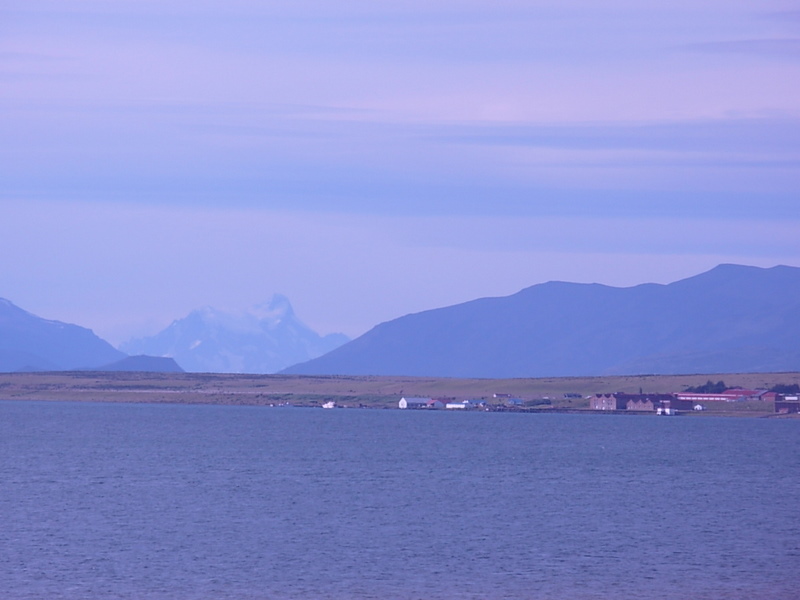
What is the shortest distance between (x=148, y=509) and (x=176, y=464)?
25.6 m

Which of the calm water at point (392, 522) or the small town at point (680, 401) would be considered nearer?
the calm water at point (392, 522)

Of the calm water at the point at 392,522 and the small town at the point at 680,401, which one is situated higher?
the small town at the point at 680,401

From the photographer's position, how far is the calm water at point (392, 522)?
38156mm

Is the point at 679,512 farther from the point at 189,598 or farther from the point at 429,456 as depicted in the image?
the point at 429,456

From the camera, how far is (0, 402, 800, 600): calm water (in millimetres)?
38156

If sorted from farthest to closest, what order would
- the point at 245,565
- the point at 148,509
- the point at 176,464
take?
the point at 176,464, the point at 148,509, the point at 245,565

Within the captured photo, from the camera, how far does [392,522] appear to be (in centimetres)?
5184

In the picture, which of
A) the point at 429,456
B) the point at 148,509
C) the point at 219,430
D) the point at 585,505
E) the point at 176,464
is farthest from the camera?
the point at 219,430

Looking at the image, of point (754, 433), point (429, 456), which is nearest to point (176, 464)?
point (429, 456)

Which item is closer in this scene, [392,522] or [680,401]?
[392,522]

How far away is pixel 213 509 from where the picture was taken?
5538cm

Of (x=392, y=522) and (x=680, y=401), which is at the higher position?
(x=680, y=401)

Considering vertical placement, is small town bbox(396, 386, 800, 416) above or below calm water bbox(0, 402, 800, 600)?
above

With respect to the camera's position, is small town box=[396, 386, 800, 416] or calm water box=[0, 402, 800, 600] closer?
calm water box=[0, 402, 800, 600]
